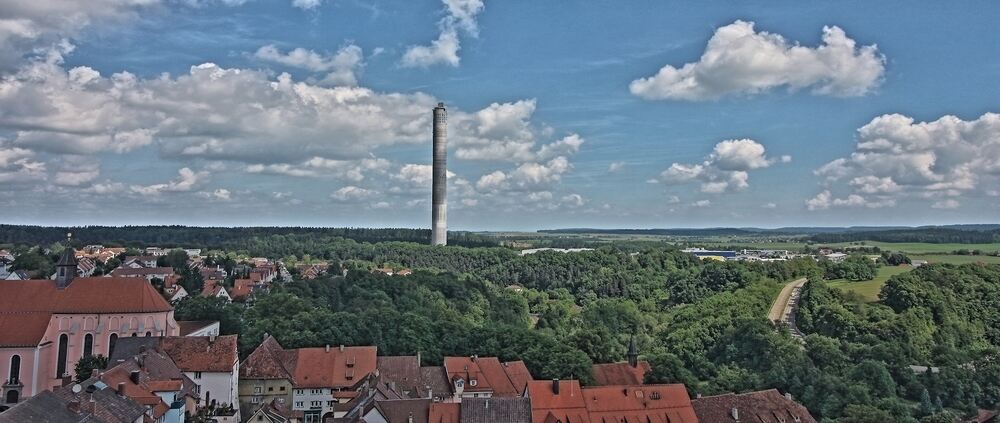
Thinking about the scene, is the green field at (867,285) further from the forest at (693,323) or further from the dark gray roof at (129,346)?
the dark gray roof at (129,346)

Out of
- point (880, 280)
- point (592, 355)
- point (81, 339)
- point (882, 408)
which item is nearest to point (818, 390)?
point (882, 408)

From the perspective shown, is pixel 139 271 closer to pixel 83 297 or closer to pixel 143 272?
pixel 143 272

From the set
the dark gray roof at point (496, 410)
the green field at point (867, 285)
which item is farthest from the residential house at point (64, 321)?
the green field at point (867, 285)

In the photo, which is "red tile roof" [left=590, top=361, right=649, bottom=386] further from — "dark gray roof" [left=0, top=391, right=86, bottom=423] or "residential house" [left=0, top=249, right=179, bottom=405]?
"dark gray roof" [left=0, top=391, right=86, bottom=423]

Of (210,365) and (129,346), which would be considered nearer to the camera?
(210,365)

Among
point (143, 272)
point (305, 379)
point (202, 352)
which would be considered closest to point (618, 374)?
point (305, 379)

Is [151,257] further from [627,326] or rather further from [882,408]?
[882,408]

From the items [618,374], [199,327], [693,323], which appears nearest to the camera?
[618,374]

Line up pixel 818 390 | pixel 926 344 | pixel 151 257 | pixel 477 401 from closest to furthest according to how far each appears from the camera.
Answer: pixel 477 401 → pixel 818 390 → pixel 926 344 → pixel 151 257
